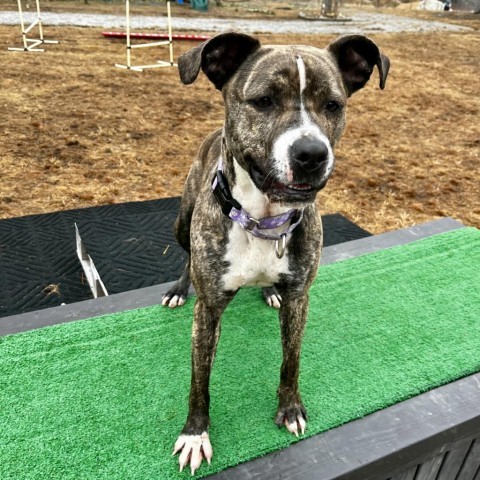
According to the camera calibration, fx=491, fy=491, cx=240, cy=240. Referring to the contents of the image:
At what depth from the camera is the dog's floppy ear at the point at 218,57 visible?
6.97 ft

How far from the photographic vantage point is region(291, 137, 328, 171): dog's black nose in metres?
1.79

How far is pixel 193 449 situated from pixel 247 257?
37.3 inches

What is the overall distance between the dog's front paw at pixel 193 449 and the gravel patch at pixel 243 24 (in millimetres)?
12863

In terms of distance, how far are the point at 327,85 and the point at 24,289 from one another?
110 inches

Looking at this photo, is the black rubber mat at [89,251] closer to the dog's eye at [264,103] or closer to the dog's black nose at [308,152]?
the dog's eye at [264,103]

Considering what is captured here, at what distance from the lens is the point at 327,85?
1999mm

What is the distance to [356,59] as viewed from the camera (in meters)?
2.36

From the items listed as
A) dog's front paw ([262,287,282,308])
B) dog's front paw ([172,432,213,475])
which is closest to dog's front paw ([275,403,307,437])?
dog's front paw ([172,432,213,475])

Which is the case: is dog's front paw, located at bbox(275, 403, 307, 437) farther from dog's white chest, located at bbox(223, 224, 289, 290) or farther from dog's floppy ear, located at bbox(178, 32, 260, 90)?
dog's floppy ear, located at bbox(178, 32, 260, 90)

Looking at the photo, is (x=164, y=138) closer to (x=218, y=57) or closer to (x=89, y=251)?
(x=89, y=251)

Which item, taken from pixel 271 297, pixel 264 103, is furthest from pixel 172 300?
pixel 264 103

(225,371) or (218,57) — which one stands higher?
(218,57)

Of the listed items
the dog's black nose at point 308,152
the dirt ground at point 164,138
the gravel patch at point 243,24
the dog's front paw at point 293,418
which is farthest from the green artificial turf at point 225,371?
the gravel patch at point 243,24

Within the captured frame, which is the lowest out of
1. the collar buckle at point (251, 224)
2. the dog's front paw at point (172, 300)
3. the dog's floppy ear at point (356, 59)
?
the dog's front paw at point (172, 300)
